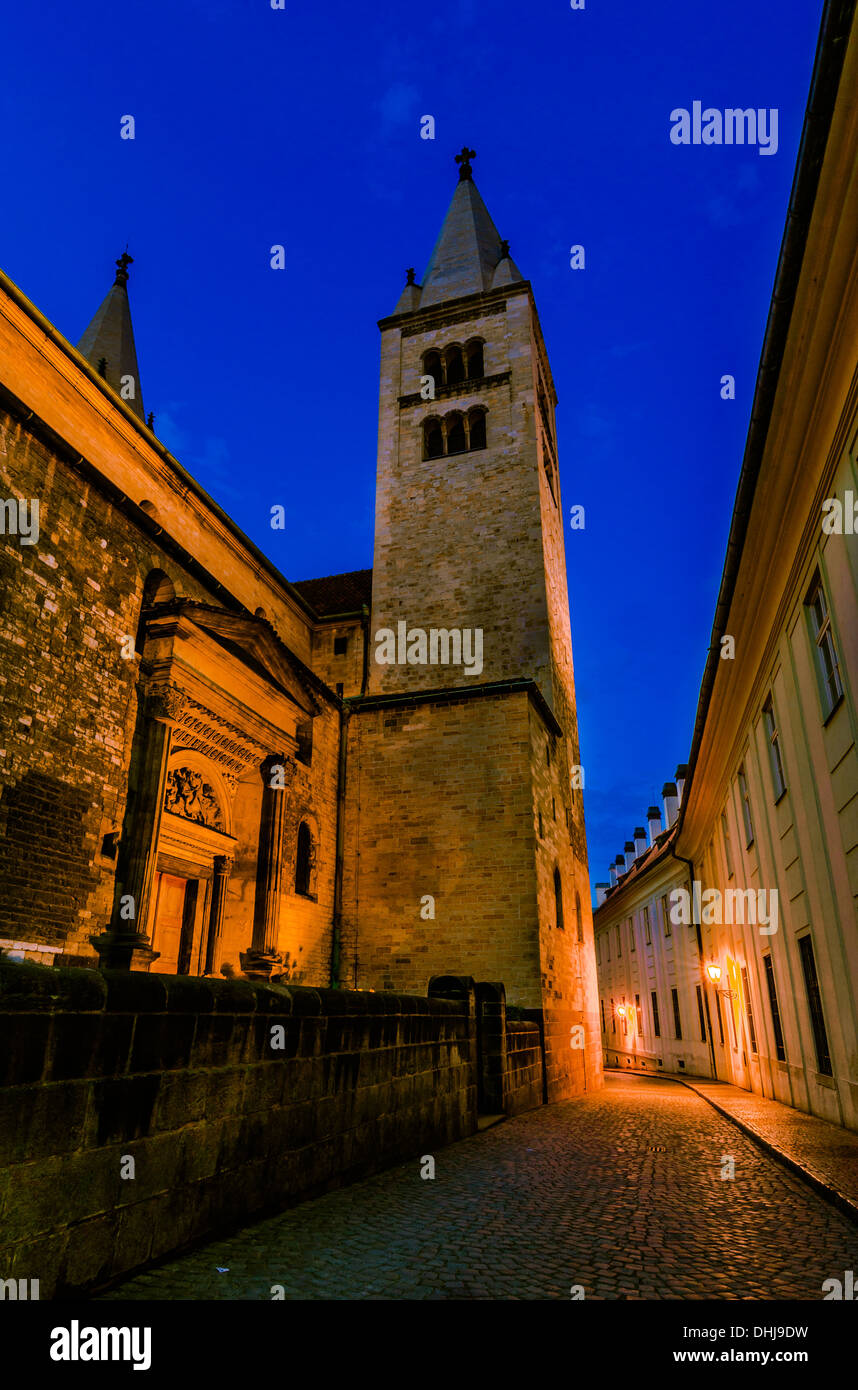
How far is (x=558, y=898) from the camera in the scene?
18375 mm

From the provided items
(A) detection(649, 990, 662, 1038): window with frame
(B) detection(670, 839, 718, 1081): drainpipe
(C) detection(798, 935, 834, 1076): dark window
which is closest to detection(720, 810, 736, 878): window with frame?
(B) detection(670, 839, 718, 1081): drainpipe

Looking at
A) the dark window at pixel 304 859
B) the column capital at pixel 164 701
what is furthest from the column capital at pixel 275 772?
the column capital at pixel 164 701

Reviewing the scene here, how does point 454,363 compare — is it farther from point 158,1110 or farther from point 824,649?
point 158,1110

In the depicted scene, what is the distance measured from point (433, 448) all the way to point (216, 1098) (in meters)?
22.4

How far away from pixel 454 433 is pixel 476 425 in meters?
0.71

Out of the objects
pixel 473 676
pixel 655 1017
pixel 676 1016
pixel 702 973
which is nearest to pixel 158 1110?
pixel 473 676

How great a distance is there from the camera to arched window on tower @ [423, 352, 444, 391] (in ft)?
84.0

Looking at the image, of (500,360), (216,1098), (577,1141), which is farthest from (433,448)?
(216,1098)

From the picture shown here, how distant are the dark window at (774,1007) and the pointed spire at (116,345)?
67.7 feet

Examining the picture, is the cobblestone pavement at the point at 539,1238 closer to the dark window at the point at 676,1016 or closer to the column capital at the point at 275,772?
the column capital at the point at 275,772

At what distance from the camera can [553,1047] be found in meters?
15.0

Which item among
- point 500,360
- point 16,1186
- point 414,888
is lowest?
point 16,1186
